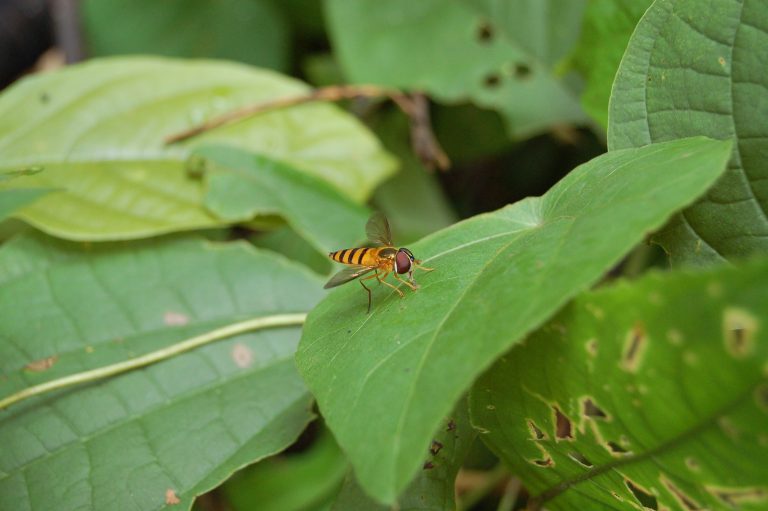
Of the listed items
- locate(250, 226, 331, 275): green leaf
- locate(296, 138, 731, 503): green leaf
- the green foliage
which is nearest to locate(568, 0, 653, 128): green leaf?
the green foliage

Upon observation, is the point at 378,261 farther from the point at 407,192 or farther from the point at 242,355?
the point at 407,192

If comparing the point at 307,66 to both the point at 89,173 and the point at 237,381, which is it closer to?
the point at 89,173

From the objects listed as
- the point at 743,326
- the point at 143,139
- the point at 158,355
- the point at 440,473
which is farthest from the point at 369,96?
the point at 743,326

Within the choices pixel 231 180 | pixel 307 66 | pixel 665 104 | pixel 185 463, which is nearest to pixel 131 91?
pixel 231 180

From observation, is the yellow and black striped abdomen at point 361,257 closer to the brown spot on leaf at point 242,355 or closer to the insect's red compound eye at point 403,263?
the insect's red compound eye at point 403,263

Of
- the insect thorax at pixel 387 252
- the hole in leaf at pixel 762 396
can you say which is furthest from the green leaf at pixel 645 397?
the insect thorax at pixel 387 252

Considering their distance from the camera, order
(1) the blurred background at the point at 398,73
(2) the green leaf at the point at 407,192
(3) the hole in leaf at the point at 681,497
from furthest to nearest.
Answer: (2) the green leaf at the point at 407,192, (1) the blurred background at the point at 398,73, (3) the hole in leaf at the point at 681,497
